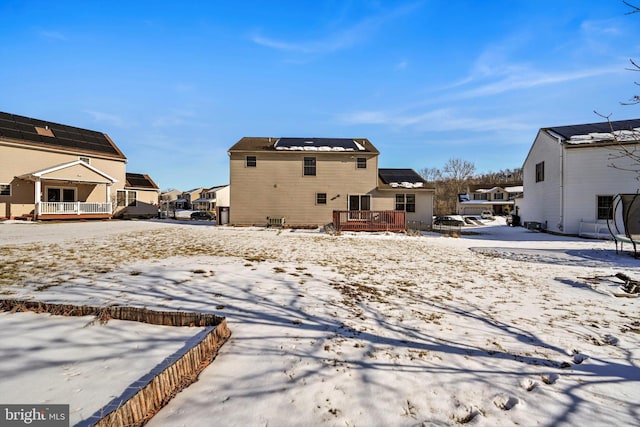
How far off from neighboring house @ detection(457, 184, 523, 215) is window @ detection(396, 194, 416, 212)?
3613 cm

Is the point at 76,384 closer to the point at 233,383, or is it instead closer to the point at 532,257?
the point at 233,383

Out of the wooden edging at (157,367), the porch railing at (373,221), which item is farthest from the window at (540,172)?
the wooden edging at (157,367)

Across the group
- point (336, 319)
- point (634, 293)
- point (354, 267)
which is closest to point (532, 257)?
point (634, 293)

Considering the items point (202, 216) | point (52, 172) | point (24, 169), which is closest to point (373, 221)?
point (202, 216)

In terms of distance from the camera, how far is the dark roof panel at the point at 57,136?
69.5 ft

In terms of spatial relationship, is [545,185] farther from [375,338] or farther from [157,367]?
[157,367]

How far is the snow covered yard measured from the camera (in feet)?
7.48

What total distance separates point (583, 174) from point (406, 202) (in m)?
9.86

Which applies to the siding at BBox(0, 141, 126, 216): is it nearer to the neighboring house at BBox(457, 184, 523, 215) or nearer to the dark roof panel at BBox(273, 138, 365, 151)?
the dark roof panel at BBox(273, 138, 365, 151)

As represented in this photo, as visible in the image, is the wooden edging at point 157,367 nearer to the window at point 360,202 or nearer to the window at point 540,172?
the window at point 360,202

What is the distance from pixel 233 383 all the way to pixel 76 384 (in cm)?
119

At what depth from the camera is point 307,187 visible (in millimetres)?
20422

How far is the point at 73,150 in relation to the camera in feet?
78.0

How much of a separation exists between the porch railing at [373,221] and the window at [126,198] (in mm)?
22243
